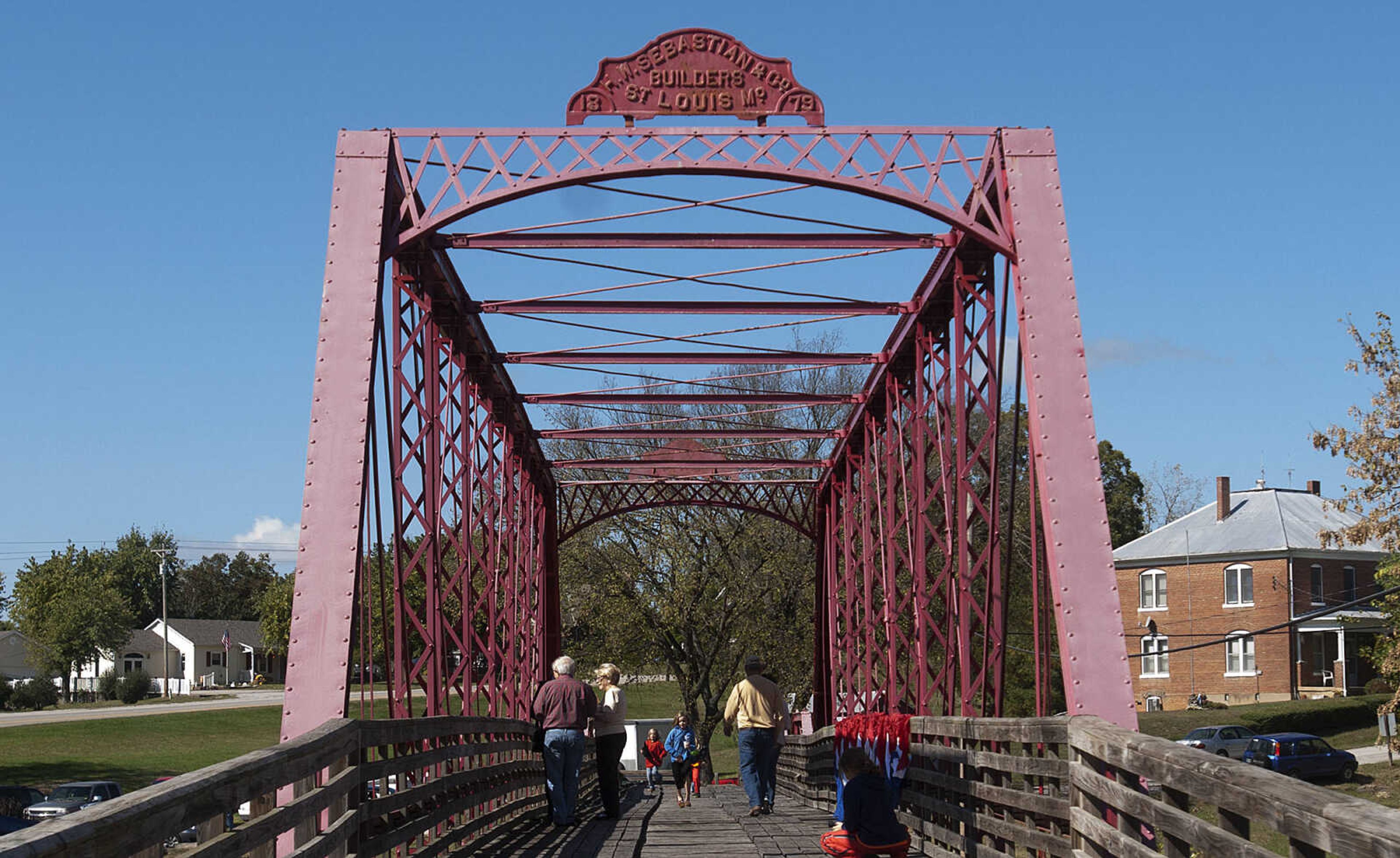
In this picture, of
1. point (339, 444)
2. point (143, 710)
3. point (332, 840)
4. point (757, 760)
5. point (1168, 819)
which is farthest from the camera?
point (143, 710)

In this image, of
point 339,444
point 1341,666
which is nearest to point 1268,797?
point 339,444

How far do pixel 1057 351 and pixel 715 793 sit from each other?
55.5ft

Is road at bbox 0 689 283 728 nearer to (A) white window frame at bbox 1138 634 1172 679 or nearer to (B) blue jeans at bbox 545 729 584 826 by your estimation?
(A) white window frame at bbox 1138 634 1172 679

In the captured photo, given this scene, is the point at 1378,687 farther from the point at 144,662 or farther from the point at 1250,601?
the point at 144,662

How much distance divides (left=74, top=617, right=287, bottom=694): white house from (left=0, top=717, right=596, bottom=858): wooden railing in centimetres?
9540

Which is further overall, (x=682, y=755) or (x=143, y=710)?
(x=143, y=710)

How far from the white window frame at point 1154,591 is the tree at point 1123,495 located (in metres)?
27.3

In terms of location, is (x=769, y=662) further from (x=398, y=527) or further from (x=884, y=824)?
(x=884, y=824)

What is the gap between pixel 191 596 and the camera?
134375 millimetres

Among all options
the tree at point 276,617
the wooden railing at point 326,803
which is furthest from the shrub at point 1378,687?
the tree at point 276,617

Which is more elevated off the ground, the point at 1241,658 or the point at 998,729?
the point at 998,729

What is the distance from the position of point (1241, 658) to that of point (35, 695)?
56.3 meters

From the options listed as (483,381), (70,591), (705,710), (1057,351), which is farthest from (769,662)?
(70,591)

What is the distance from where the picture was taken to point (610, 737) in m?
14.1
